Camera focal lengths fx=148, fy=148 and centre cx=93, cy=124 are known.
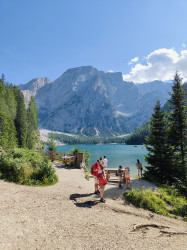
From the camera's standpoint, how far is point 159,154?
17.4 meters

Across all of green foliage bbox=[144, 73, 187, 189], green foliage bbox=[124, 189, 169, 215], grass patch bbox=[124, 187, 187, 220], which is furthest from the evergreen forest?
grass patch bbox=[124, 187, 187, 220]

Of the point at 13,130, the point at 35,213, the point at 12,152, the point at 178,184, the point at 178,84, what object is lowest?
the point at 178,184

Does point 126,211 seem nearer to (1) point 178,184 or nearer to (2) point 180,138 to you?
(1) point 178,184

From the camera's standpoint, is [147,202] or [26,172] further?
[26,172]

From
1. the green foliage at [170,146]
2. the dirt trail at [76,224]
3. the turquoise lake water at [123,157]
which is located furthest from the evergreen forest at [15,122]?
the green foliage at [170,146]

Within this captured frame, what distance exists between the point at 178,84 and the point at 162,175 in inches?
464

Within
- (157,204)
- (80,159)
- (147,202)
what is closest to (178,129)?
(157,204)

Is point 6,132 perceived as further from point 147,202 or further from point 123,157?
point 123,157

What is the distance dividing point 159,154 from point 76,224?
1386cm

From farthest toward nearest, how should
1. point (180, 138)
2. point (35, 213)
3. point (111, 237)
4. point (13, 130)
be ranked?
1. point (13, 130)
2. point (180, 138)
3. point (35, 213)
4. point (111, 237)

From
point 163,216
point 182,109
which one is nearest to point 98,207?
point 163,216

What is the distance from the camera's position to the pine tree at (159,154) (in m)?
16.8

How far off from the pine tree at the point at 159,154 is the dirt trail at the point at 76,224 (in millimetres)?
8496

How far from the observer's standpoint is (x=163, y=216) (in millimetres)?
8812
